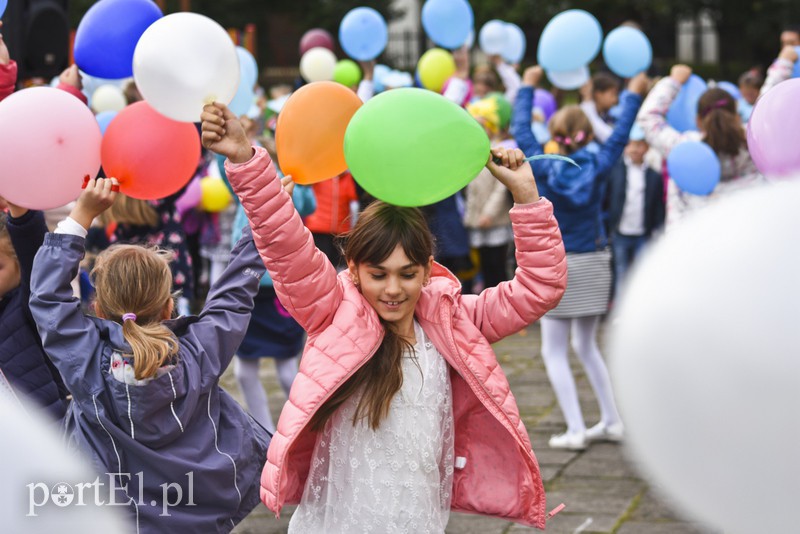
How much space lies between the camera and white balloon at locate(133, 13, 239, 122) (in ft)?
9.60

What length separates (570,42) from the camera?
629 centimetres

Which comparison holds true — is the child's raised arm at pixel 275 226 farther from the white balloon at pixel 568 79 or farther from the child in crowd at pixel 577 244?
the white balloon at pixel 568 79

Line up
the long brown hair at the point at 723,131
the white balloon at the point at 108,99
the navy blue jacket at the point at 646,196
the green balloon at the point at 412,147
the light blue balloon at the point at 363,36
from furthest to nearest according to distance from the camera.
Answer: the light blue balloon at the point at 363,36 → the navy blue jacket at the point at 646,196 → the white balloon at the point at 108,99 → the long brown hair at the point at 723,131 → the green balloon at the point at 412,147

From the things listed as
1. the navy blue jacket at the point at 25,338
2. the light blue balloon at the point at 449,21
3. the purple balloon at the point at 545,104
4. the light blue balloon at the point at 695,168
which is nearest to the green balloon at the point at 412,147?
the navy blue jacket at the point at 25,338

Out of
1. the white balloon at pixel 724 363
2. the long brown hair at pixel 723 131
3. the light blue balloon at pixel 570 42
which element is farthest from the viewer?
the light blue balloon at pixel 570 42

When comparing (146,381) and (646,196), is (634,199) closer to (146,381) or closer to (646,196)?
(646,196)

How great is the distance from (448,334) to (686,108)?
455cm

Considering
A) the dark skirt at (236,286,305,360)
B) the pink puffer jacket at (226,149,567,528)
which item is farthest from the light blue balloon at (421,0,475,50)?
the pink puffer jacket at (226,149,567,528)

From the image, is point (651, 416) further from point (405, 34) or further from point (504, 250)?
point (405, 34)

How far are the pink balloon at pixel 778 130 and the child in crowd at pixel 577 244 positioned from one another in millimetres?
2813

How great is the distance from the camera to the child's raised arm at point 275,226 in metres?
2.73

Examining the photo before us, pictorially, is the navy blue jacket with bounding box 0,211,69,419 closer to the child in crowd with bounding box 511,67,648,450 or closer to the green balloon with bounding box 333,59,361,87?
the child in crowd with bounding box 511,67,648,450

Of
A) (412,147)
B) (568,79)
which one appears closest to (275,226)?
(412,147)

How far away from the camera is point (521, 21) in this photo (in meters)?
26.5
